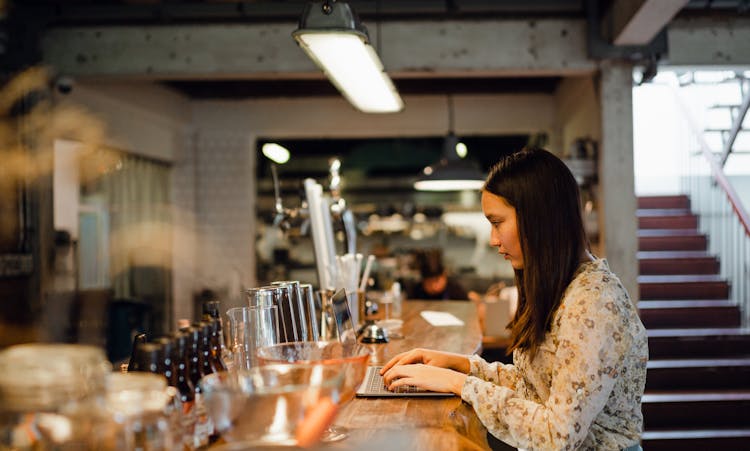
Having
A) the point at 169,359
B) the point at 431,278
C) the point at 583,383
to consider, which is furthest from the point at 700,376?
the point at 169,359

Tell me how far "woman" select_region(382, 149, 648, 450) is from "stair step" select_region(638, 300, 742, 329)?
4781 millimetres

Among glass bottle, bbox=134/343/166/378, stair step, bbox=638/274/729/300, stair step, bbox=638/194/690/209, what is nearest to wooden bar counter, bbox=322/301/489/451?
glass bottle, bbox=134/343/166/378

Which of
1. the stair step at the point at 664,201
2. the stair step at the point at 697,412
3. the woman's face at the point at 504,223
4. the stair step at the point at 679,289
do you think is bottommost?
the stair step at the point at 697,412

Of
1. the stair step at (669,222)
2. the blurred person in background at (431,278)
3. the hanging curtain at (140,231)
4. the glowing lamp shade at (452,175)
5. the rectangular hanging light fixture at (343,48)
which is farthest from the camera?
the stair step at (669,222)

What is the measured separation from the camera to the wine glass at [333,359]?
1.26m

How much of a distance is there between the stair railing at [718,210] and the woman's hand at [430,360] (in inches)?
184

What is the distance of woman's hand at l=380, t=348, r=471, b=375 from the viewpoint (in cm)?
193

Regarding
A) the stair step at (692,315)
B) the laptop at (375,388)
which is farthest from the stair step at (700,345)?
the laptop at (375,388)

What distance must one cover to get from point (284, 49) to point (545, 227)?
383 cm

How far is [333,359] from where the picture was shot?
4.70 ft

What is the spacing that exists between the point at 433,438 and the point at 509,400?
256 mm

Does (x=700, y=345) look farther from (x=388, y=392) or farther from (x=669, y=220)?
(x=388, y=392)

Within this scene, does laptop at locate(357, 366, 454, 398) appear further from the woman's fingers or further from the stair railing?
the stair railing

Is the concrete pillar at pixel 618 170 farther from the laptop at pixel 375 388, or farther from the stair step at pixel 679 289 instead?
the laptop at pixel 375 388
